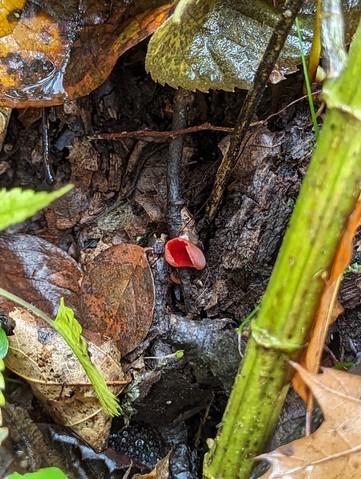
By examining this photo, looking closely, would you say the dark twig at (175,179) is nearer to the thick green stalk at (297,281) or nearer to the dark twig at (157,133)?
the dark twig at (157,133)

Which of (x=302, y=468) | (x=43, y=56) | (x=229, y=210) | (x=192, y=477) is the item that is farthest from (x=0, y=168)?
(x=302, y=468)

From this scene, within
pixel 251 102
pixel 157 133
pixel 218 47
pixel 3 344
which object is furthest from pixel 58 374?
pixel 218 47

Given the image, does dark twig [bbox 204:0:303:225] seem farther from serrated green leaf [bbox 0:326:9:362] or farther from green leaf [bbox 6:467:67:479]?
green leaf [bbox 6:467:67:479]

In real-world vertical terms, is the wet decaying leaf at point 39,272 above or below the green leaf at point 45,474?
above

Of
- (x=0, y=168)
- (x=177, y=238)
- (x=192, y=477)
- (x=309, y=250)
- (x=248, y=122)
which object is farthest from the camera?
(x=0, y=168)

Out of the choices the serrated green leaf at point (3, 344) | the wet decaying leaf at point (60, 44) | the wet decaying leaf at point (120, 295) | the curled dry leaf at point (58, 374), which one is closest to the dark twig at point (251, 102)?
Result: the wet decaying leaf at point (120, 295)

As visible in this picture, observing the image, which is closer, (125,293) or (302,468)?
(302,468)

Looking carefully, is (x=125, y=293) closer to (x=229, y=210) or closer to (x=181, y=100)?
(x=229, y=210)
